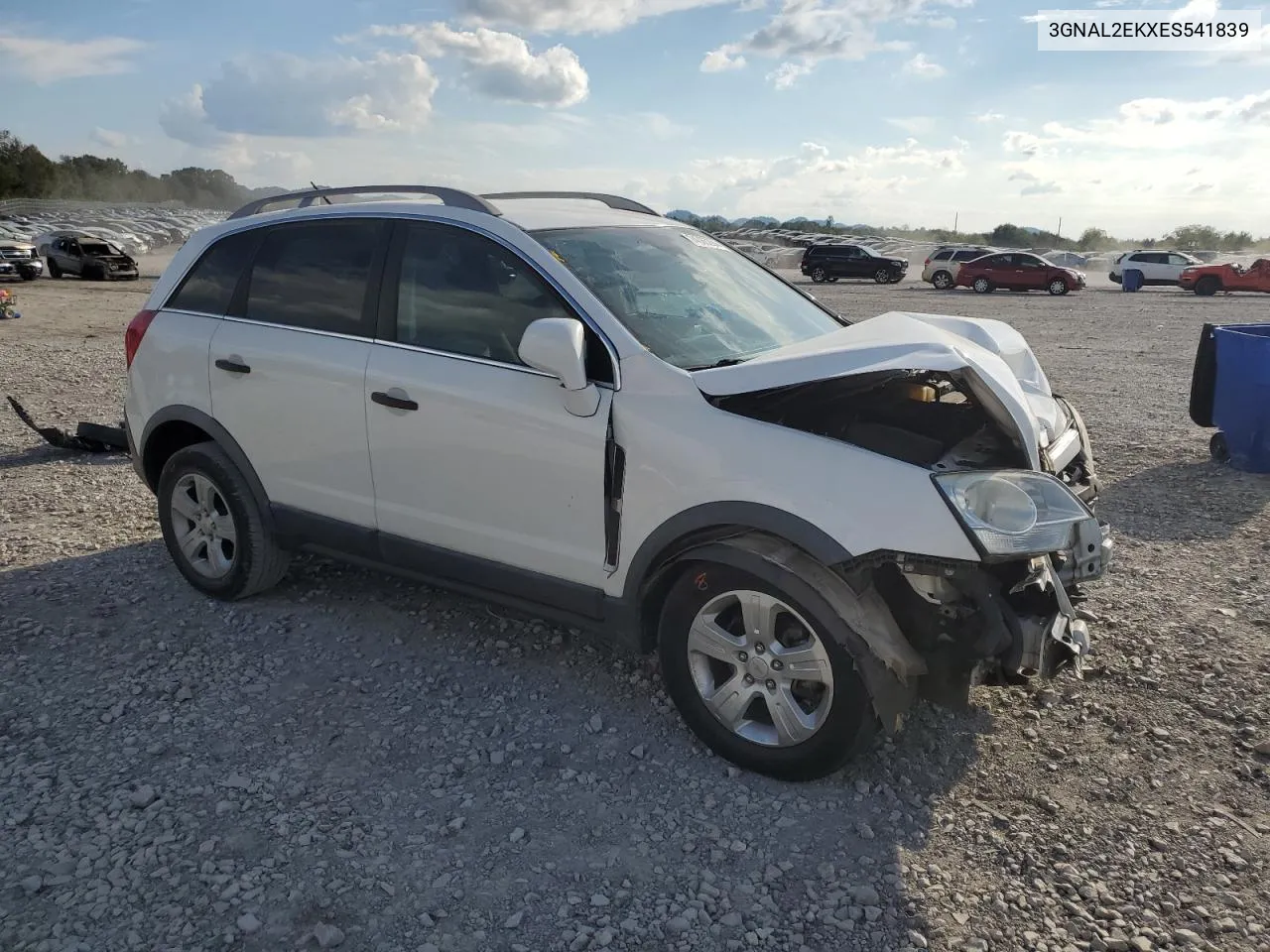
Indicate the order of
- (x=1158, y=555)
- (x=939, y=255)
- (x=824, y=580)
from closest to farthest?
(x=824, y=580) → (x=1158, y=555) → (x=939, y=255)

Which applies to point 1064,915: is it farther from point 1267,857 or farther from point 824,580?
point 824,580

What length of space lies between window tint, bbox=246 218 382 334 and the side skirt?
2.92 feet

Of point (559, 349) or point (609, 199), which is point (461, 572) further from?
point (609, 199)

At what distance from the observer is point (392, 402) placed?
155 inches

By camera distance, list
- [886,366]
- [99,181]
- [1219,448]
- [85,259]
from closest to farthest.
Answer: [886,366] → [1219,448] → [85,259] → [99,181]

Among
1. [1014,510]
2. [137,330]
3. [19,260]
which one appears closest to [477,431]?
[1014,510]

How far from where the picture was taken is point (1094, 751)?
138 inches

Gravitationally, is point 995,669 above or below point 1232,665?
above

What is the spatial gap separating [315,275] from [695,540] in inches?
87.0

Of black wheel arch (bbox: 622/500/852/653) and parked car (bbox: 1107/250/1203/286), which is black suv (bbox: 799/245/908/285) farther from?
black wheel arch (bbox: 622/500/852/653)

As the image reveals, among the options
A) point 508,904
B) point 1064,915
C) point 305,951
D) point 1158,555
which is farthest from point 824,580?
point 1158,555

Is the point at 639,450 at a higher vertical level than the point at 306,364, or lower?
lower

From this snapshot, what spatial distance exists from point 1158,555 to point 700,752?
3.39 meters

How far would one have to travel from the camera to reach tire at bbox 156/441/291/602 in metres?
4.62
